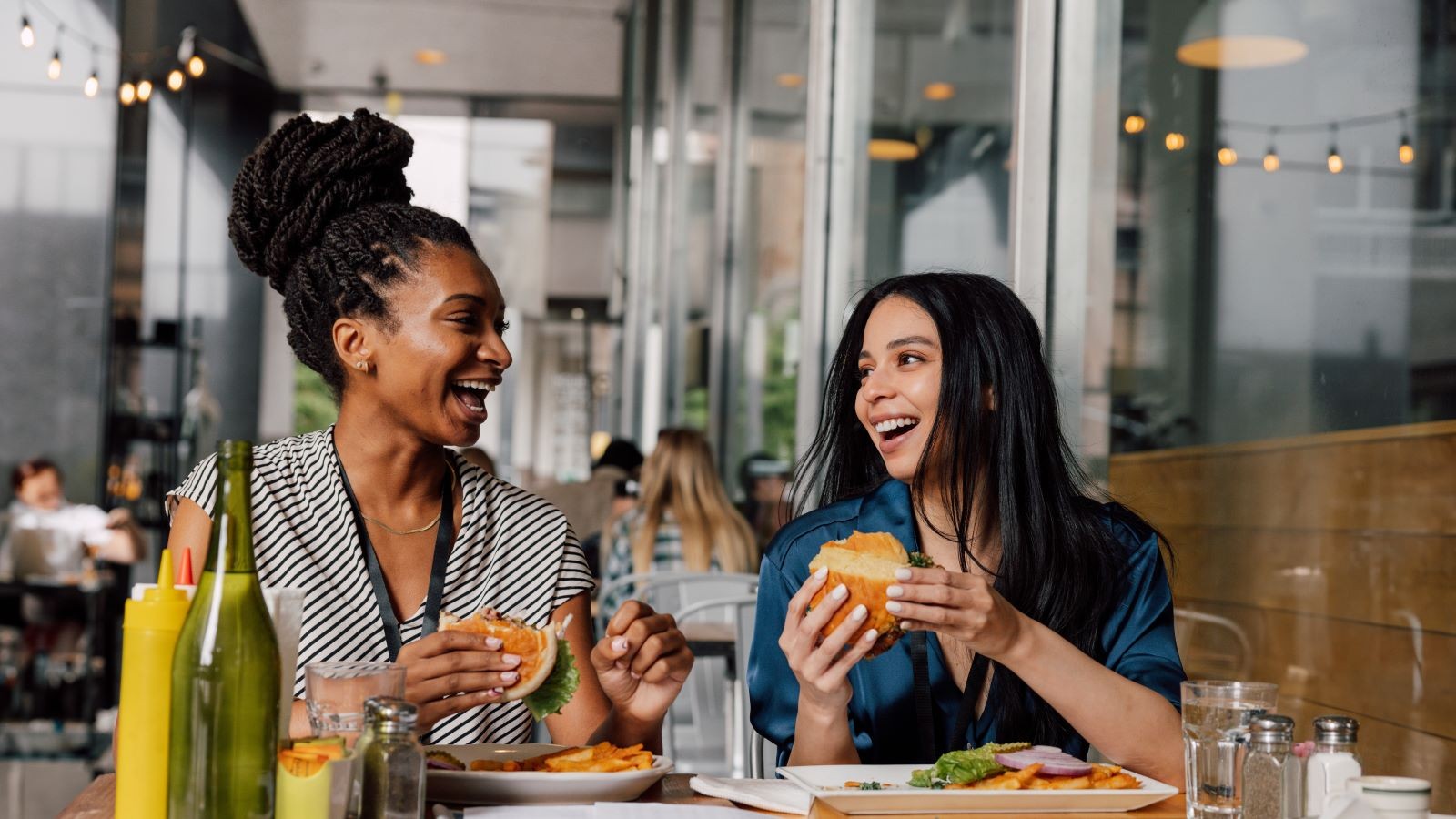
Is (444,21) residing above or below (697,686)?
above

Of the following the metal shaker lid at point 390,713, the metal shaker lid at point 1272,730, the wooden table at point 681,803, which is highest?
the metal shaker lid at point 390,713

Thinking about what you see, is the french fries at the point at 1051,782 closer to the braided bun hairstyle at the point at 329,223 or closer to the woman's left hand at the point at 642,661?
the woman's left hand at the point at 642,661

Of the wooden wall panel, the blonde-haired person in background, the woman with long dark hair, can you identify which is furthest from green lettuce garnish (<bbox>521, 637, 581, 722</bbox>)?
the blonde-haired person in background

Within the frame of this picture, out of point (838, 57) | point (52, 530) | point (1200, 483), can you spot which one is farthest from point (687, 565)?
point (52, 530)

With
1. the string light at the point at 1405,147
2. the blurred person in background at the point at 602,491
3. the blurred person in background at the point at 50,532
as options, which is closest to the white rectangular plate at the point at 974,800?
the string light at the point at 1405,147

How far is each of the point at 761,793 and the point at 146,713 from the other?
563 millimetres

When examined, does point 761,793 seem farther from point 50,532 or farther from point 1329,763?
point 50,532

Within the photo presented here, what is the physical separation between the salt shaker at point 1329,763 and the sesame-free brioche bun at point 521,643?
2.26 ft

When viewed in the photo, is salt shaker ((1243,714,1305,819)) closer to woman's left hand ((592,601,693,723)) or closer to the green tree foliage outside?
woman's left hand ((592,601,693,723))

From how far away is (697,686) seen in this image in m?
4.32

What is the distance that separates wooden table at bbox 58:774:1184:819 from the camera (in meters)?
1.28

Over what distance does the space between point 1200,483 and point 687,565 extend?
2633 mm

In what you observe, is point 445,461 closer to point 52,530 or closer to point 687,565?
point 687,565

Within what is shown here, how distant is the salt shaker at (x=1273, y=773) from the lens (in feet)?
3.84
